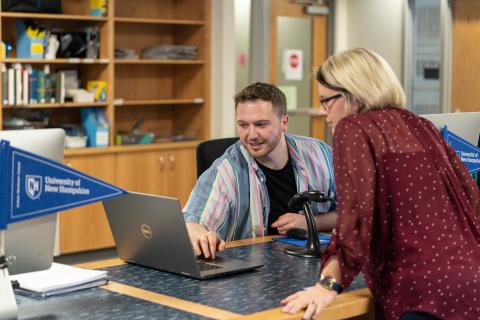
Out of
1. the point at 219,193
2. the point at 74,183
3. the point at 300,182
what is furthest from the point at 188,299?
the point at 300,182

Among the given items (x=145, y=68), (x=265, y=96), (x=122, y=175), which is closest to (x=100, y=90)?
(x=122, y=175)

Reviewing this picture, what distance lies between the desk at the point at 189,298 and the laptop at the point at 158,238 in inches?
1.2

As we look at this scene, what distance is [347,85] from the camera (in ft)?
7.75

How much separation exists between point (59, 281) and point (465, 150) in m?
1.76

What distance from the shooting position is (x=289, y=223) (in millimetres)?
3256

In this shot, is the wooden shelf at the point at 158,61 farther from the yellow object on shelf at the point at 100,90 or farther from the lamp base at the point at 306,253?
the lamp base at the point at 306,253

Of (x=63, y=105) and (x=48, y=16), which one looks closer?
(x=48, y=16)

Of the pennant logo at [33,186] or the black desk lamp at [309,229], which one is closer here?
the pennant logo at [33,186]

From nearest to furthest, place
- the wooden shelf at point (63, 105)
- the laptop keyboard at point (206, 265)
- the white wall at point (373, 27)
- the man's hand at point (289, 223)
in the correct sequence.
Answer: the laptop keyboard at point (206, 265)
the man's hand at point (289, 223)
the wooden shelf at point (63, 105)
the white wall at point (373, 27)

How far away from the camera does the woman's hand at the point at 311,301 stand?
220 cm

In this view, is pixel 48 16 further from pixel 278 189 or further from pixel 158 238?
pixel 158 238

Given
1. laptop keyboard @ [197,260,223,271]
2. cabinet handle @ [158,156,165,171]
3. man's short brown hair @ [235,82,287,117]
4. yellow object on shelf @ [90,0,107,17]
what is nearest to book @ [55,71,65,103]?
yellow object on shelf @ [90,0,107,17]

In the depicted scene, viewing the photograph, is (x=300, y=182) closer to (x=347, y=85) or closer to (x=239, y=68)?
(x=347, y=85)

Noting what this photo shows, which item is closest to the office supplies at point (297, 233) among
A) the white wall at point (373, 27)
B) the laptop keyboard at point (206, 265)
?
the laptop keyboard at point (206, 265)
